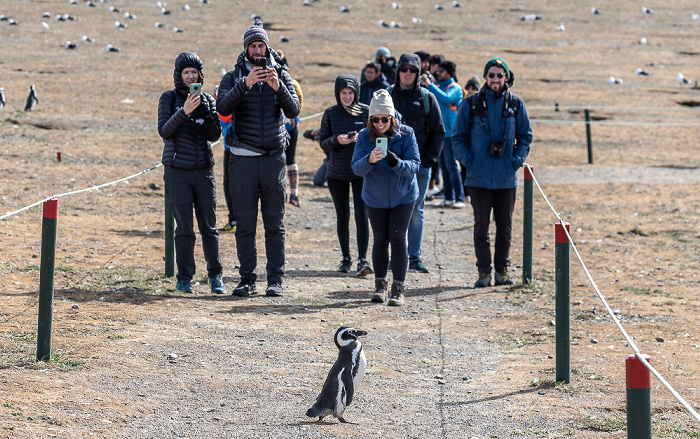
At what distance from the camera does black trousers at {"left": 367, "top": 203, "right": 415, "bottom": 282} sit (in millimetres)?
8977

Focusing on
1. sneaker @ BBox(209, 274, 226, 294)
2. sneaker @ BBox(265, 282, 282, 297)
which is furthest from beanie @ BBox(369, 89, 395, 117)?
sneaker @ BBox(209, 274, 226, 294)

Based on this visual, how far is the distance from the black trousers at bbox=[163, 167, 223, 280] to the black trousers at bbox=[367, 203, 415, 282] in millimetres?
1392

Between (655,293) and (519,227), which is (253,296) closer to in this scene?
(655,293)

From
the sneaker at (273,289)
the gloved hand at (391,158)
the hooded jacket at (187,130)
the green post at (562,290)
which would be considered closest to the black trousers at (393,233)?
the gloved hand at (391,158)

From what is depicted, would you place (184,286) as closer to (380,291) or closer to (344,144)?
(380,291)

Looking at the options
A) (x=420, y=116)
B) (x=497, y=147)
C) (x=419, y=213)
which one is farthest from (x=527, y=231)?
(x=420, y=116)

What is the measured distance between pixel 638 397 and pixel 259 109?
5.53 m

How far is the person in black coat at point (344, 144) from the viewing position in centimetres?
992

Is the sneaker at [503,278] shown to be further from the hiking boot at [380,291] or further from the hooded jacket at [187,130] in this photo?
the hooded jacket at [187,130]

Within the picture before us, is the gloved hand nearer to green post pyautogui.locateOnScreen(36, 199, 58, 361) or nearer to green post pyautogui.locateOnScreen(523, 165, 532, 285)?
green post pyautogui.locateOnScreen(523, 165, 532, 285)

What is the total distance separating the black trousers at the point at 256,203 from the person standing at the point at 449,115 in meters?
3.95

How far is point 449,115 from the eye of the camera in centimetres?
1405

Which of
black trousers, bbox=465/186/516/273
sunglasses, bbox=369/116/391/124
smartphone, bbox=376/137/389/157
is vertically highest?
sunglasses, bbox=369/116/391/124

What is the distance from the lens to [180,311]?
8.55 metres
